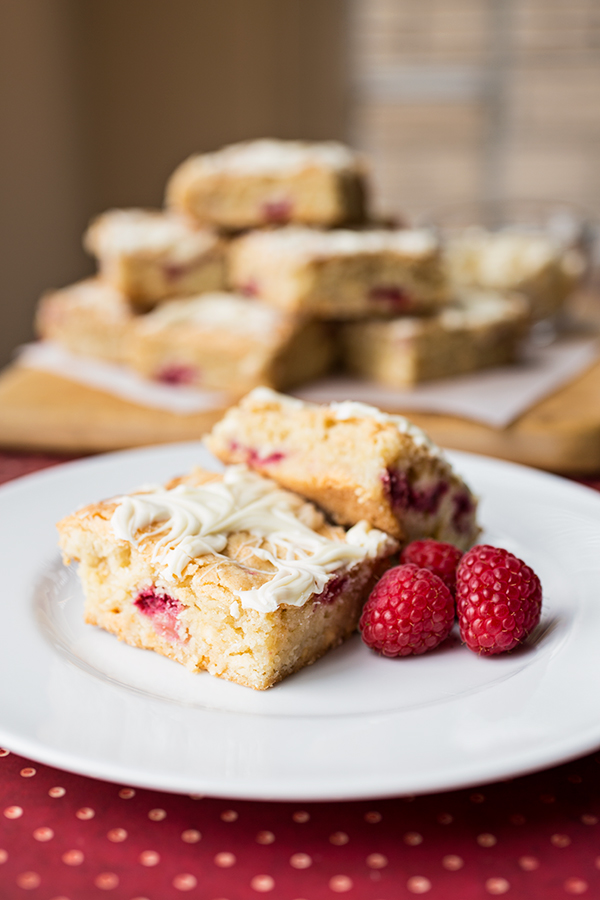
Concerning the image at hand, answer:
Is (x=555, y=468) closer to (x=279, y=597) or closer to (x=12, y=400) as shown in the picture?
(x=279, y=597)

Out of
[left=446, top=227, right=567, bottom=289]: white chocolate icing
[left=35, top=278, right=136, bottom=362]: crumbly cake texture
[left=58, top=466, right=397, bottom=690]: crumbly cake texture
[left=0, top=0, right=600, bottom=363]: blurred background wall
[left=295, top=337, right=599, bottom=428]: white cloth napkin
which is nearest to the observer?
[left=58, top=466, right=397, bottom=690]: crumbly cake texture

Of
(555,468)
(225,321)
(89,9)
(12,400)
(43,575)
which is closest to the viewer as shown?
(43,575)

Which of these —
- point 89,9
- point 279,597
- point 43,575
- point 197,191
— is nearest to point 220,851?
point 279,597

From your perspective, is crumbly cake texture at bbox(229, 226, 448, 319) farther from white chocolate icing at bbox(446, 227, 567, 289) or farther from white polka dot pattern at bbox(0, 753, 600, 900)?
white polka dot pattern at bbox(0, 753, 600, 900)

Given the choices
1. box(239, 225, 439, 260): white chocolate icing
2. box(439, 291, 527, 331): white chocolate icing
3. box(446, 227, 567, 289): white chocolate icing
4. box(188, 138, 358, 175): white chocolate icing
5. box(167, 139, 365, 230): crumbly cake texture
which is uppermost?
box(188, 138, 358, 175): white chocolate icing

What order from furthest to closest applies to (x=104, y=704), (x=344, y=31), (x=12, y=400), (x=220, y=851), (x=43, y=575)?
(x=344, y=31), (x=12, y=400), (x=43, y=575), (x=104, y=704), (x=220, y=851)

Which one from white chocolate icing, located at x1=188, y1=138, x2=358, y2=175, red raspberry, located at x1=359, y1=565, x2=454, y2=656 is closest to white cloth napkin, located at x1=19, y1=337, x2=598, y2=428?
white chocolate icing, located at x1=188, y1=138, x2=358, y2=175

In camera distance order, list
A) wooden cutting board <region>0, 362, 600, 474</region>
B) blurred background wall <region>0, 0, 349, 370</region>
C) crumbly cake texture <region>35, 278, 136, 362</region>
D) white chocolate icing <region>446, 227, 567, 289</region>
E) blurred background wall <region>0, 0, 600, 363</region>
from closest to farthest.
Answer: wooden cutting board <region>0, 362, 600, 474</region> → crumbly cake texture <region>35, 278, 136, 362</region> → white chocolate icing <region>446, 227, 567, 289</region> → blurred background wall <region>0, 0, 349, 370</region> → blurred background wall <region>0, 0, 600, 363</region>
